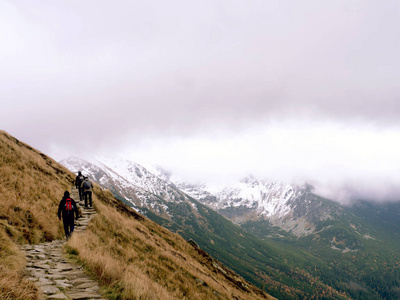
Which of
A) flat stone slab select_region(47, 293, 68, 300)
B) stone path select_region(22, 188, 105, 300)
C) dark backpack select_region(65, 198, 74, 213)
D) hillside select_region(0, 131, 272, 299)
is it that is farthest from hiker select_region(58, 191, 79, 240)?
flat stone slab select_region(47, 293, 68, 300)

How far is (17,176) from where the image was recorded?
55.6ft

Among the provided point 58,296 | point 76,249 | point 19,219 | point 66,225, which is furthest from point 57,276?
point 66,225

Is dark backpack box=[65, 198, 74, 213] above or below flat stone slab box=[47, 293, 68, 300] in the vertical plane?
above

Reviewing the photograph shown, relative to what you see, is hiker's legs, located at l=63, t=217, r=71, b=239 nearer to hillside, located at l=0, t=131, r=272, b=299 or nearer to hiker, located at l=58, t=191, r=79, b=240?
hiker, located at l=58, t=191, r=79, b=240


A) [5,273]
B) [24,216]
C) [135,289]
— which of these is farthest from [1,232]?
[135,289]

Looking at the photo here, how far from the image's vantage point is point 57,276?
26.5 ft

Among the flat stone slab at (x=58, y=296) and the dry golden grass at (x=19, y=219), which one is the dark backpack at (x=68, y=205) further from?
the flat stone slab at (x=58, y=296)

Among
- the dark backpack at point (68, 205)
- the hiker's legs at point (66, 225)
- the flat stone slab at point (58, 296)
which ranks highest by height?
the dark backpack at point (68, 205)

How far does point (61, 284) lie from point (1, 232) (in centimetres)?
413

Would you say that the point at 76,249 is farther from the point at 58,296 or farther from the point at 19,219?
the point at 58,296

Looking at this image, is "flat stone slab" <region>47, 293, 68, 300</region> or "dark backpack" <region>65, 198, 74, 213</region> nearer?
"flat stone slab" <region>47, 293, 68, 300</region>

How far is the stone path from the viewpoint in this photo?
689cm

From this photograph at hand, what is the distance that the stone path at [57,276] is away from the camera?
6891 mm

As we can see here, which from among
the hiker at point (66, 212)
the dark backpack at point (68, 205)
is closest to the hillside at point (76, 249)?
the hiker at point (66, 212)
